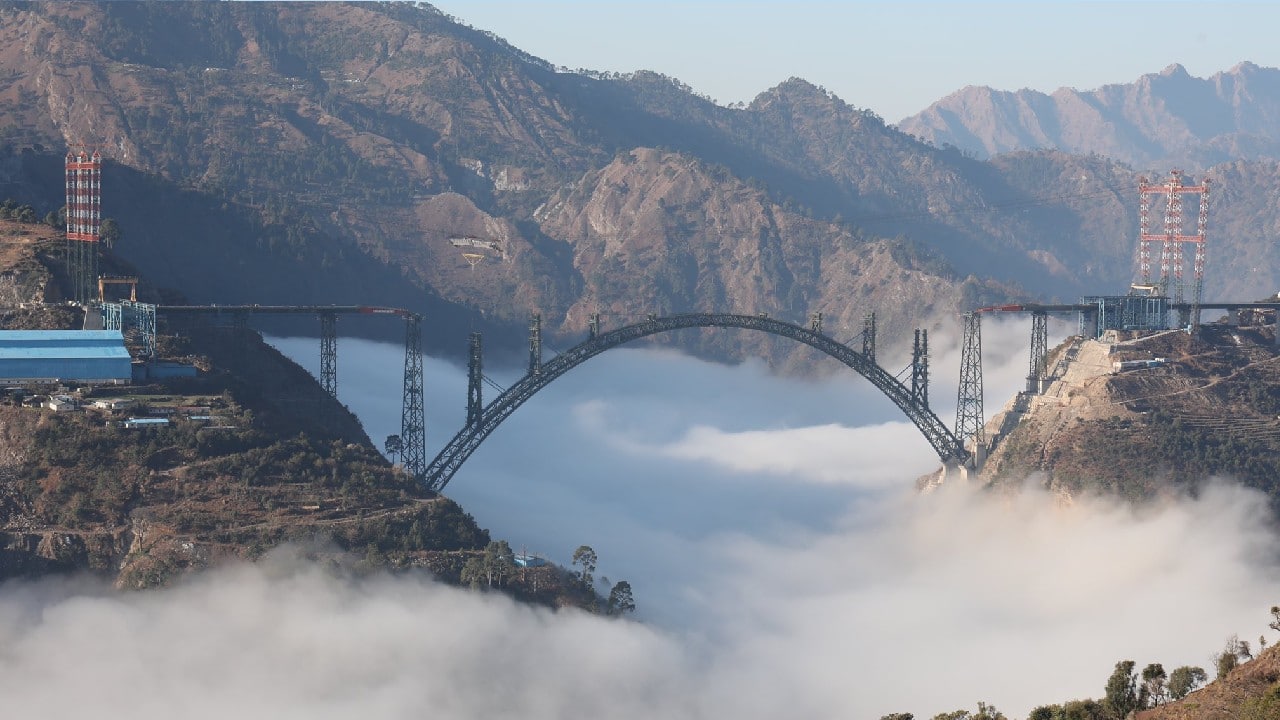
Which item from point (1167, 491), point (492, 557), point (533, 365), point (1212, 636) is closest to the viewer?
point (492, 557)

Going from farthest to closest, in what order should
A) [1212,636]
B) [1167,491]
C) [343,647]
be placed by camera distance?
1. [1167,491]
2. [1212,636]
3. [343,647]

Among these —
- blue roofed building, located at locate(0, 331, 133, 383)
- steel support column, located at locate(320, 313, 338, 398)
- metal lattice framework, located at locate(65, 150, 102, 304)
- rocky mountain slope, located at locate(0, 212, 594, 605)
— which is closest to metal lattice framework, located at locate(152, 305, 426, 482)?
steel support column, located at locate(320, 313, 338, 398)

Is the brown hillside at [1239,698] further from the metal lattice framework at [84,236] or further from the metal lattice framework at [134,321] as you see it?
the metal lattice framework at [84,236]

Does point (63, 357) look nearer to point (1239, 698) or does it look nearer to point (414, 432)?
point (414, 432)

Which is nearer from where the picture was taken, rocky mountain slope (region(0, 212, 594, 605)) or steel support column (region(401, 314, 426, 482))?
rocky mountain slope (region(0, 212, 594, 605))

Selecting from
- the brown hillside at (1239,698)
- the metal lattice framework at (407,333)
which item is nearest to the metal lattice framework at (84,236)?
the metal lattice framework at (407,333)

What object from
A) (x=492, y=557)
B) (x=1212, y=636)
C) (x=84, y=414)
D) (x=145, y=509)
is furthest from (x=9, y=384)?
(x=1212, y=636)

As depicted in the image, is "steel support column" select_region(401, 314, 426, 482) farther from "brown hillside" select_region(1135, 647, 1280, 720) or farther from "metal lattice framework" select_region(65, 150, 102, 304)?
"brown hillside" select_region(1135, 647, 1280, 720)

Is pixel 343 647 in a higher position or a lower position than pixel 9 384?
lower

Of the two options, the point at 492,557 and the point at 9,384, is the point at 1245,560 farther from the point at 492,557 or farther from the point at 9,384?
the point at 9,384
